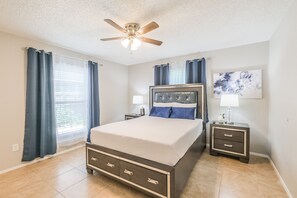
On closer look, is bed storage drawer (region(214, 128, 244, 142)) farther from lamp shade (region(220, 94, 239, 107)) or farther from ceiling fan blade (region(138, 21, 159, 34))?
ceiling fan blade (region(138, 21, 159, 34))

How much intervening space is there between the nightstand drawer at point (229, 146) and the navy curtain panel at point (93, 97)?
10.1 feet

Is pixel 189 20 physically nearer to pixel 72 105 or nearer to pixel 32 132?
pixel 72 105

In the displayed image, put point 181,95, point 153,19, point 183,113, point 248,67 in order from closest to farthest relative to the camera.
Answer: point 153,19, point 248,67, point 183,113, point 181,95

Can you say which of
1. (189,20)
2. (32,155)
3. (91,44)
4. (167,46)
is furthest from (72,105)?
(189,20)

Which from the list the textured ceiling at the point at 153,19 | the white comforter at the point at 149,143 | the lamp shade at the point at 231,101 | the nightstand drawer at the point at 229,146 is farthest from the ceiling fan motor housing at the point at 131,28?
the nightstand drawer at the point at 229,146

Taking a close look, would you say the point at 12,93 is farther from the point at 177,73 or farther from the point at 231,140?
the point at 231,140

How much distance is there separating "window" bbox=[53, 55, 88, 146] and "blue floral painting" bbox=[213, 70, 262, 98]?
3.36 metres

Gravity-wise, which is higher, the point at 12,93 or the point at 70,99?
the point at 12,93

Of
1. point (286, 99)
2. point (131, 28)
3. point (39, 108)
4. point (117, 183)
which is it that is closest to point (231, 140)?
point (286, 99)

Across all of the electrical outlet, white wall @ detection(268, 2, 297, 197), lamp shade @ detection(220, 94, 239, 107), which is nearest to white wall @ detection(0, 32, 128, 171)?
the electrical outlet

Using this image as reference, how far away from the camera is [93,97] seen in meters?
3.89

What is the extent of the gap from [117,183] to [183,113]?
205cm

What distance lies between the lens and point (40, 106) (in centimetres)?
286

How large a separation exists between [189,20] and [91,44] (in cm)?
210
